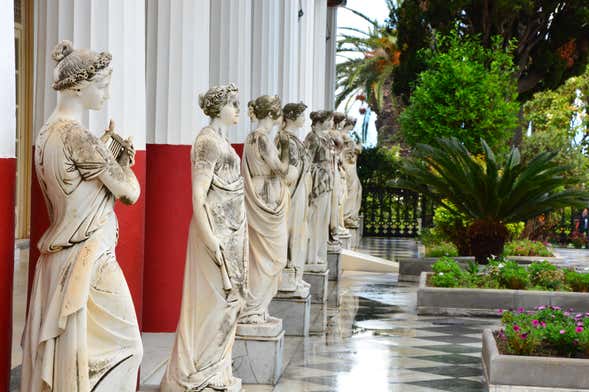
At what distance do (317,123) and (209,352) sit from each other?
21.9 feet

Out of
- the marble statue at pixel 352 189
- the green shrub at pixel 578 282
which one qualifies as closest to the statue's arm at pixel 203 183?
the green shrub at pixel 578 282

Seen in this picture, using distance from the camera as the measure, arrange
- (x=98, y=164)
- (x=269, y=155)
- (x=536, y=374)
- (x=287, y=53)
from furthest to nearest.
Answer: (x=287, y=53) → (x=269, y=155) → (x=536, y=374) → (x=98, y=164)

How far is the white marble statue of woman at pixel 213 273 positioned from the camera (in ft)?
23.8

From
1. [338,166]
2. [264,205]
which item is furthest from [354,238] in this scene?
[264,205]

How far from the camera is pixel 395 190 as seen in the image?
91.7 feet

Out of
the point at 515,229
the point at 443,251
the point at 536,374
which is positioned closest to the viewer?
the point at 536,374

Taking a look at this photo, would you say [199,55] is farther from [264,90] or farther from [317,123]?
[317,123]

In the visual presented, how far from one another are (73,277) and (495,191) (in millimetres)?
12456

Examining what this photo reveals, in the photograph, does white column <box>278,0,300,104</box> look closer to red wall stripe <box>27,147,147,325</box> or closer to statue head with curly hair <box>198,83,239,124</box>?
statue head with curly hair <box>198,83,239,124</box>

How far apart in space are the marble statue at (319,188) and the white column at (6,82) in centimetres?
878

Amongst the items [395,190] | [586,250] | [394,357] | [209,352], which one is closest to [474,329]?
[394,357]

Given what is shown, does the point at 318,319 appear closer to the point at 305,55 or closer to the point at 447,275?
the point at 447,275

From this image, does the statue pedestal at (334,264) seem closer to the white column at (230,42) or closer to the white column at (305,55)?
the white column at (305,55)

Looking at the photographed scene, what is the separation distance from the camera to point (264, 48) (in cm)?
1206
